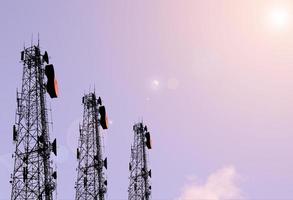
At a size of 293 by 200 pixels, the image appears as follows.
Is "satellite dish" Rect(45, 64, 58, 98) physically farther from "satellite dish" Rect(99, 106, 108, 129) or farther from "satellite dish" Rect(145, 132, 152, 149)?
"satellite dish" Rect(145, 132, 152, 149)

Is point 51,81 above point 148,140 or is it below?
below

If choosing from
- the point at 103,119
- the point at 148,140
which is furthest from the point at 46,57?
the point at 148,140

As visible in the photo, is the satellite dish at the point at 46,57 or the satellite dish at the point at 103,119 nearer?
the satellite dish at the point at 46,57

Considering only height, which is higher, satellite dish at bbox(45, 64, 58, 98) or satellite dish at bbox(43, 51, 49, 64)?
satellite dish at bbox(43, 51, 49, 64)

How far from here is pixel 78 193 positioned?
78.7 m

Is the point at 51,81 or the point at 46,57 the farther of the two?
the point at 46,57

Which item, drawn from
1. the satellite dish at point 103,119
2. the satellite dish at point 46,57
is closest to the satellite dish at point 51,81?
the satellite dish at point 46,57

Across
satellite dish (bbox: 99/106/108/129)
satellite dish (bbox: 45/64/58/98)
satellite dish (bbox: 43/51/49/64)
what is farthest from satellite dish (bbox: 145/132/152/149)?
satellite dish (bbox: 43/51/49/64)

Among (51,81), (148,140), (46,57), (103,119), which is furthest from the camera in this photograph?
(148,140)

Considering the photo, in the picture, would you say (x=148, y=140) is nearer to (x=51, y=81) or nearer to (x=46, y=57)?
(x=51, y=81)

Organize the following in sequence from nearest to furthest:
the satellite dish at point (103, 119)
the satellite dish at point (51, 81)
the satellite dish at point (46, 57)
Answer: the satellite dish at point (51, 81) < the satellite dish at point (46, 57) < the satellite dish at point (103, 119)

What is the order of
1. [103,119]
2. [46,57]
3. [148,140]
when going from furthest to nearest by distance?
[148,140] < [103,119] < [46,57]

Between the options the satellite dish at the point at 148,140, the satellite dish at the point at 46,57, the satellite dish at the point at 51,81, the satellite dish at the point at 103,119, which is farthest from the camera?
the satellite dish at the point at 148,140

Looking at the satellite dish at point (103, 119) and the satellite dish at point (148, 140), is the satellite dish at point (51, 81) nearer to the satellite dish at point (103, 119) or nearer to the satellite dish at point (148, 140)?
the satellite dish at point (103, 119)
